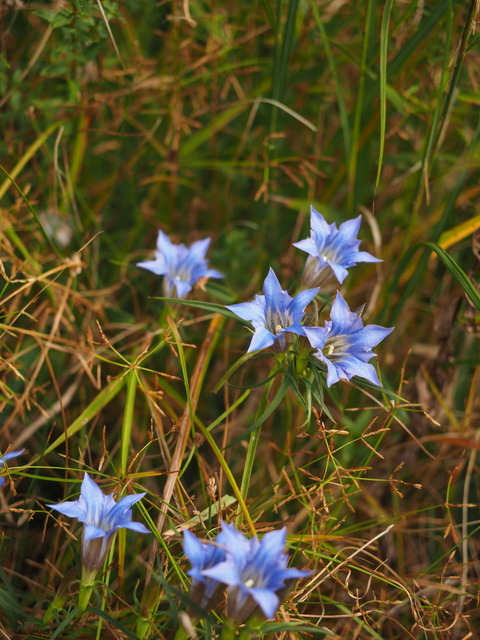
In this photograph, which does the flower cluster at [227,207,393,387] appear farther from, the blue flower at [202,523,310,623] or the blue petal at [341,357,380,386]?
the blue flower at [202,523,310,623]

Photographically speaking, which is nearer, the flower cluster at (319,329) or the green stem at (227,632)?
the green stem at (227,632)

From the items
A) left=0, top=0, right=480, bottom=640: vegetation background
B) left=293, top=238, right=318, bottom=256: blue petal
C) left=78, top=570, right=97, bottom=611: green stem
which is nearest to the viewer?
left=78, top=570, right=97, bottom=611: green stem

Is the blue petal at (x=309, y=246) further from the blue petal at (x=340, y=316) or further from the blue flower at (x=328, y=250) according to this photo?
the blue petal at (x=340, y=316)

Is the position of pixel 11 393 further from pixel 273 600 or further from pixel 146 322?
pixel 273 600

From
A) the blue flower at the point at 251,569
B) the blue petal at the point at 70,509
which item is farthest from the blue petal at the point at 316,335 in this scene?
the blue petal at the point at 70,509

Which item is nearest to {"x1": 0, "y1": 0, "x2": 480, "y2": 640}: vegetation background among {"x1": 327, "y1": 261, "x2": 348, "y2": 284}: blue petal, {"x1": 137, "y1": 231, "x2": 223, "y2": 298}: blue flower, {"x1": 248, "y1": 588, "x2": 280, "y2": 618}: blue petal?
{"x1": 137, "y1": 231, "x2": 223, "y2": 298}: blue flower

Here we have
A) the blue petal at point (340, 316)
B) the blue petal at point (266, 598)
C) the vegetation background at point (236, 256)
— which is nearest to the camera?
the blue petal at point (266, 598)
